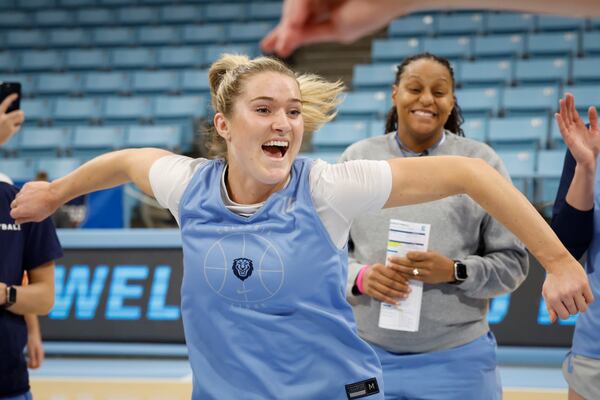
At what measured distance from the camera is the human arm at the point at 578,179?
8.05ft

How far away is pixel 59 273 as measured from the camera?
20.6 ft

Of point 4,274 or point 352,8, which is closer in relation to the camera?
point 352,8

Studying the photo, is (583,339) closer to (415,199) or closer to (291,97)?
(415,199)

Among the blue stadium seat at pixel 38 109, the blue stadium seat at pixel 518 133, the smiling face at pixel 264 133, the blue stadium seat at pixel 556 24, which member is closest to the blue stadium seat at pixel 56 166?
the blue stadium seat at pixel 38 109

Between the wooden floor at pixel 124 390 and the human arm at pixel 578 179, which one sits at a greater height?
the human arm at pixel 578 179

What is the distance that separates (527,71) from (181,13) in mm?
6380

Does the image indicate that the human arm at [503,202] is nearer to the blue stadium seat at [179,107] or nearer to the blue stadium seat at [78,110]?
the blue stadium seat at [179,107]

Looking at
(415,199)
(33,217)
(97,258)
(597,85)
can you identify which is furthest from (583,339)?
(597,85)

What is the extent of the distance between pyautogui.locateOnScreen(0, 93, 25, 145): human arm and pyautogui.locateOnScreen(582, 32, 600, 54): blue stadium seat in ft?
30.9

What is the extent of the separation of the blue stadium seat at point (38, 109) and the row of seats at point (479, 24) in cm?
537

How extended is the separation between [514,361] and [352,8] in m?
5.49

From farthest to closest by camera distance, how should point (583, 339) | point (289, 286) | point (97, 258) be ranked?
point (97, 258) → point (583, 339) → point (289, 286)

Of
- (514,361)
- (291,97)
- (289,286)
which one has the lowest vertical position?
(514,361)

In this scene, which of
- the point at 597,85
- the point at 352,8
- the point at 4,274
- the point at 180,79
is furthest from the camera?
the point at 180,79
